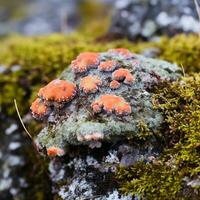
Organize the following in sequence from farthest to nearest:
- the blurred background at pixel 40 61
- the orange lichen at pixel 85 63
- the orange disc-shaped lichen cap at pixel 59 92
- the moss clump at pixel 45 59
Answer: the moss clump at pixel 45 59 → the blurred background at pixel 40 61 → the orange lichen at pixel 85 63 → the orange disc-shaped lichen cap at pixel 59 92

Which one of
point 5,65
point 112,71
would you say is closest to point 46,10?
point 5,65

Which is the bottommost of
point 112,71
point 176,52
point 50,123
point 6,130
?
point 6,130

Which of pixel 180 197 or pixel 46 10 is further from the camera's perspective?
pixel 46 10

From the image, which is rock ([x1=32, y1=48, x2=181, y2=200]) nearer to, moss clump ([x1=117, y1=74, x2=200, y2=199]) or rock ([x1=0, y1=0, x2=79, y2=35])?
moss clump ([x1=117, y1=74, x2=200, y2=199])

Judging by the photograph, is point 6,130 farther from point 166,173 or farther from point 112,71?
point 166,173

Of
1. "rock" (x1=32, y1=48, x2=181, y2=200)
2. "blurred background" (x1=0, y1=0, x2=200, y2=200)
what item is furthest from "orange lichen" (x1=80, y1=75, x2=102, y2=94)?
"blurred background" (x1=0, y1=0, x2=200, y2=200)

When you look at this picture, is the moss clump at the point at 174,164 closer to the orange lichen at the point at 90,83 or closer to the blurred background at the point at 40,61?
the orange lichen at the point at 90,83

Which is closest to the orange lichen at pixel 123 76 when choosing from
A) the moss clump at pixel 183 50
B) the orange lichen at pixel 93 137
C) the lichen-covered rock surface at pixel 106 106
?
the lichen-covered rock surface at pixel 106 106
